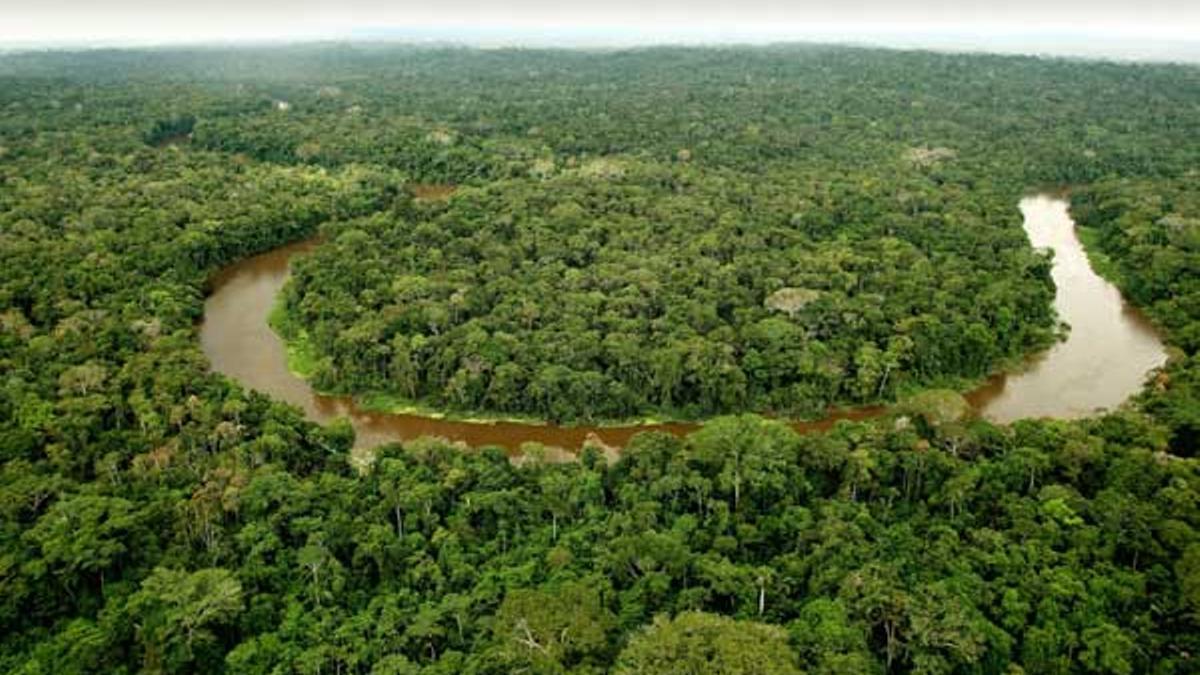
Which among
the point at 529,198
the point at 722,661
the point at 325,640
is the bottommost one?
the point at 325,640

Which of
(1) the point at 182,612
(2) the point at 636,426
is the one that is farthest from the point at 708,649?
(2) the point at 636,426

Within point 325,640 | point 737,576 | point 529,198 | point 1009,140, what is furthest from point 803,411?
point 1009,140

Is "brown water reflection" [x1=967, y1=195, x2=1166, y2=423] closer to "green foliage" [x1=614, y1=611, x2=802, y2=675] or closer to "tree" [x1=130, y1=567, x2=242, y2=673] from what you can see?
"green foliage" [x1=614, y1=611, x2=802, y2=675]

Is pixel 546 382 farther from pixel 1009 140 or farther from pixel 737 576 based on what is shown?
pixel 1009 140

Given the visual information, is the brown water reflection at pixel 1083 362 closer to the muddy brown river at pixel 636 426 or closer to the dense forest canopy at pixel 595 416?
the muddy brown river at pixel 636 426

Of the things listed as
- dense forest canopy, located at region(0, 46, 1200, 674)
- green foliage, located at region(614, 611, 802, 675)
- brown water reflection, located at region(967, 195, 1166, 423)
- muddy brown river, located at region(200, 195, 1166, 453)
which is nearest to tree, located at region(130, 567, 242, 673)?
dense forest canopy, located at region(0, 46, 1200, 674)

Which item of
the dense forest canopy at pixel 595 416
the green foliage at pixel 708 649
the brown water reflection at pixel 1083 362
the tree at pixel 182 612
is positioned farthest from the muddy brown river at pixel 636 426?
the green foliage at pixel 708 649
